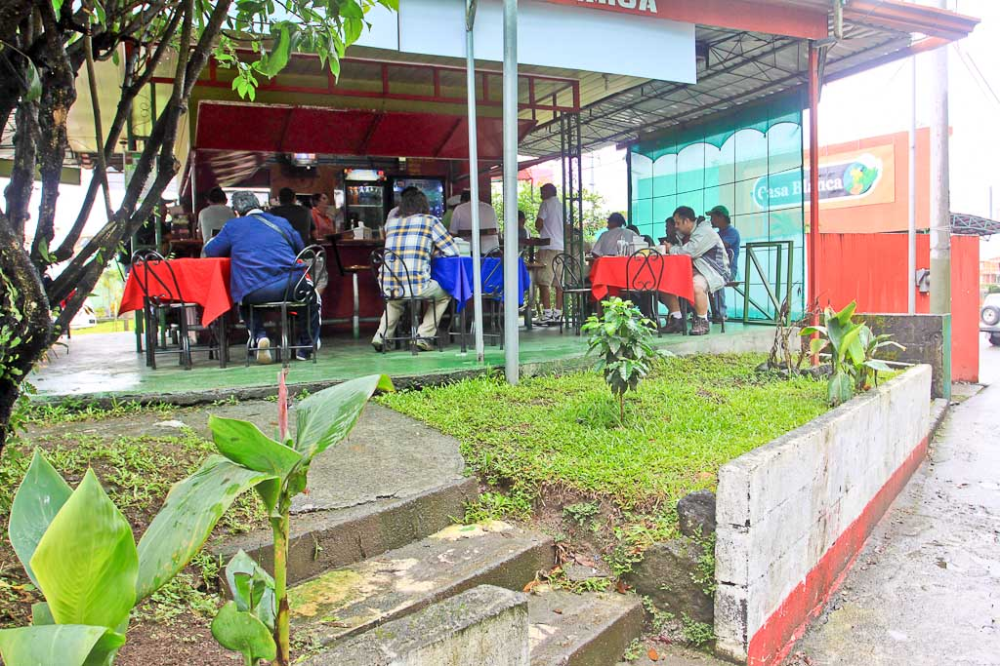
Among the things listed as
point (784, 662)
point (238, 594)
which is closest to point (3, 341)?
point (238, 594)

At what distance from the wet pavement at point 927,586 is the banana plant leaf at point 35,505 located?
300cm

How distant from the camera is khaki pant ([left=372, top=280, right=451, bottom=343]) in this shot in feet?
21.5

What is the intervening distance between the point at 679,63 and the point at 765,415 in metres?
3.57

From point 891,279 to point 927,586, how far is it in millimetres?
8829

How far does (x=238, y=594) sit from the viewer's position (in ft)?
4.11

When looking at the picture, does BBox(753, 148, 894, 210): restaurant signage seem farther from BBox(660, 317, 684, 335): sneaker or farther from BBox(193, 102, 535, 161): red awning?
BBox(660, 317, 684, 335): sneaker

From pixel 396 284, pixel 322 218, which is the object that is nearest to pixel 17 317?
pixel 396 284

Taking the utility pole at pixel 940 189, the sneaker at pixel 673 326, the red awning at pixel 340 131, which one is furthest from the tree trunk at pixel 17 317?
the utility pole at pixel 940 189

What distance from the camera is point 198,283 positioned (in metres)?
5.71

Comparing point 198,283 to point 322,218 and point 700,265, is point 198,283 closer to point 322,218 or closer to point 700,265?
point 322,218

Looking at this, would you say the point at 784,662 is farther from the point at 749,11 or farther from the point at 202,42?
the point at 749,11

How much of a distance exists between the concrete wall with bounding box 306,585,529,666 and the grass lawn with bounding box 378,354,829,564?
4.77 ft

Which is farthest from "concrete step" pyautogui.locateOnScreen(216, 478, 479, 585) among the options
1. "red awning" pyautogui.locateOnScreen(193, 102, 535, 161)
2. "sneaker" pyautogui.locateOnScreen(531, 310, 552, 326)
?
"sneaker" pyautogui.locateOnScreen(531, 310, 552, 326)

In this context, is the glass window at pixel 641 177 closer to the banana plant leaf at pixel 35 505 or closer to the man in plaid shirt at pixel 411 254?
the man in plaid shirt at pixel 411 254
